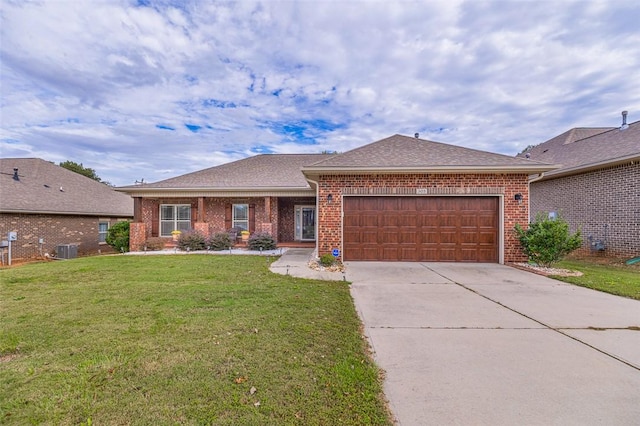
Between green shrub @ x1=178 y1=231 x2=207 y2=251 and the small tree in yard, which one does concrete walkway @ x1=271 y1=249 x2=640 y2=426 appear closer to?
the small tree in yard

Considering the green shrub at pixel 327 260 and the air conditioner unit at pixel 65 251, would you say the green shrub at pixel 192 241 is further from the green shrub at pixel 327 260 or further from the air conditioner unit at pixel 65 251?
the green shrub at pixel 327 260

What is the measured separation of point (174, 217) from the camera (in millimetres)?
14547

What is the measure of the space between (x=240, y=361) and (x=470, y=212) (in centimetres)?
887

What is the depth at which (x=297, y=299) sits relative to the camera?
519 cm

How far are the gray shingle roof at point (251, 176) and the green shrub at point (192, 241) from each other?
219cm

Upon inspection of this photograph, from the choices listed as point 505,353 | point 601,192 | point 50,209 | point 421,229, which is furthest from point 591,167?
point 50,209

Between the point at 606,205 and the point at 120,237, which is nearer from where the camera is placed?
the point at 606,205

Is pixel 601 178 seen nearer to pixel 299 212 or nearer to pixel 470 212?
pixel 470 212

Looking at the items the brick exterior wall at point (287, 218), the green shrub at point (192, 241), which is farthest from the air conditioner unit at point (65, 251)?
the brick exterior wall at point (287, 218)

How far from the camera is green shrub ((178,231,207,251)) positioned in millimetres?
12648

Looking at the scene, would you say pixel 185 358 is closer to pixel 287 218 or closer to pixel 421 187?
pixel 421 187

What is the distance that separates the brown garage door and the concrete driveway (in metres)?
3.25

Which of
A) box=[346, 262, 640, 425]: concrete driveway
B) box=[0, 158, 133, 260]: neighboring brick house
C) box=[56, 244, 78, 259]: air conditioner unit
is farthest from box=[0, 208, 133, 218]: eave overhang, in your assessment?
box=[346, 262, 640, 425]: concrete driveway

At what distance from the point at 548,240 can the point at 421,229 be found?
3.39 meters
